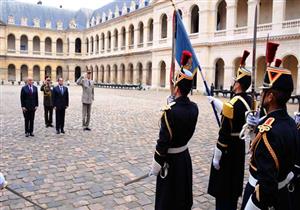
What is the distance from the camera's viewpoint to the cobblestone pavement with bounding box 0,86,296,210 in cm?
521

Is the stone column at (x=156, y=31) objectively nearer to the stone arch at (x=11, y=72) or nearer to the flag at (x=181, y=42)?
the stone arch at (x=11, y=72)

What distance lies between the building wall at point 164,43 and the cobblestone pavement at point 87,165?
19.0 metres

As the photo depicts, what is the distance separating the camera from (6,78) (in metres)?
60.7

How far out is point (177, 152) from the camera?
3896mm

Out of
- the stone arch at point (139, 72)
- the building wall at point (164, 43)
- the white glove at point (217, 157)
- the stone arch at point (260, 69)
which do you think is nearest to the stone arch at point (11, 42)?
the building wall at point (164, 43)

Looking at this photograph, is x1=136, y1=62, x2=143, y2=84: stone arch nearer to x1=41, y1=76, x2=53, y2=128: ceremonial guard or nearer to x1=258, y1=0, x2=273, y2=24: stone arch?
x1=258, y1=0, x2=273, y2=24: stone arch

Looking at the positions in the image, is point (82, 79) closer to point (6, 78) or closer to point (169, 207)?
point (169, 207)

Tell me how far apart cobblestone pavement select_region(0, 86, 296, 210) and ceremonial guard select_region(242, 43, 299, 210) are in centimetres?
241

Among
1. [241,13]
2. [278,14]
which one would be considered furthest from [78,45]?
[278,14]

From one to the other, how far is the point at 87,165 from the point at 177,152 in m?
3.70

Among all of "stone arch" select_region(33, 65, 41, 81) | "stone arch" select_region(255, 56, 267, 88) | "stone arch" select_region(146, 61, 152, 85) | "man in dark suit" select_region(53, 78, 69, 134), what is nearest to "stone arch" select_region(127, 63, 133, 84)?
"stone arch" select_region(146, 61, 152, 85)

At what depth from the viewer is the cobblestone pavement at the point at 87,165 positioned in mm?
5207

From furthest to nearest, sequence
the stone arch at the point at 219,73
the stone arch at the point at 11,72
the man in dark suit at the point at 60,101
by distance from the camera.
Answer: the stone arch at the point at 11,72 < the stone arch at the point at 219,73 < the man in dark suit at the point at 60,101

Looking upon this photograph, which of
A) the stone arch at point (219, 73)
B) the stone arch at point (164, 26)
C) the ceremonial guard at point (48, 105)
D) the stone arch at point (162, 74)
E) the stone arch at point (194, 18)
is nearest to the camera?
the ceremonial guard at point (48, 105)
